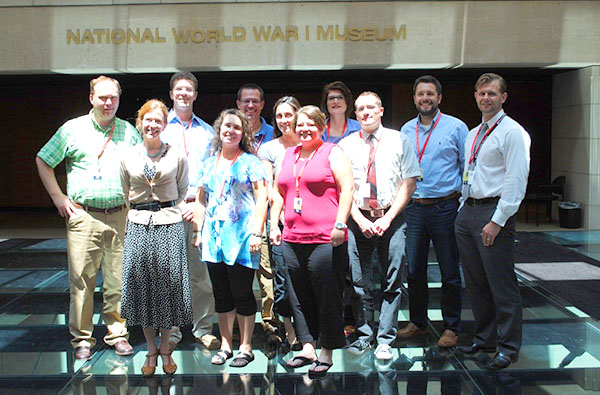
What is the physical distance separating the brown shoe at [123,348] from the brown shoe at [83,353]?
8.2 inches

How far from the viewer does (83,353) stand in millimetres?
4527

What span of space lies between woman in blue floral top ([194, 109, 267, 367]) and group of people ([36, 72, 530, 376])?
0.01m

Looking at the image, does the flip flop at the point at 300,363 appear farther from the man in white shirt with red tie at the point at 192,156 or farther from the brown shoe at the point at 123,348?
the brown shoe at the point at 123,348

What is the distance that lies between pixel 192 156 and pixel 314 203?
1.36 m

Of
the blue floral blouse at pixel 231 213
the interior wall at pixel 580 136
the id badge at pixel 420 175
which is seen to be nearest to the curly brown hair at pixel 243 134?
the blue floral blouse at pixel 231 213

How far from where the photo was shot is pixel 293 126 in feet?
14.3

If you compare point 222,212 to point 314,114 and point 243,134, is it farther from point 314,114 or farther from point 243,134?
point 314,114

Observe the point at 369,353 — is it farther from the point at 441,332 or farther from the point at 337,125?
the point at 337,125

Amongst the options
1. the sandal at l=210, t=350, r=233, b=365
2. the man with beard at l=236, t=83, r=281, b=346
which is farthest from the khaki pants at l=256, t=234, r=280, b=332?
the sandal at l=210, t=350, r=233, b=365

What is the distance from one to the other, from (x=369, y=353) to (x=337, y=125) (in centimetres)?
196

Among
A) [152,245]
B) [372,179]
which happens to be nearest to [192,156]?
[152,245]

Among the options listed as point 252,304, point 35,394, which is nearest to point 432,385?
point 252,304

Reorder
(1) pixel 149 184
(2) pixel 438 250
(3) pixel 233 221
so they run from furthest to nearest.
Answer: (2) pixel 438 250 → (3) pixel 233 221 → (1) pixel 149 184

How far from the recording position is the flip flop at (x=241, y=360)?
4.30 m
